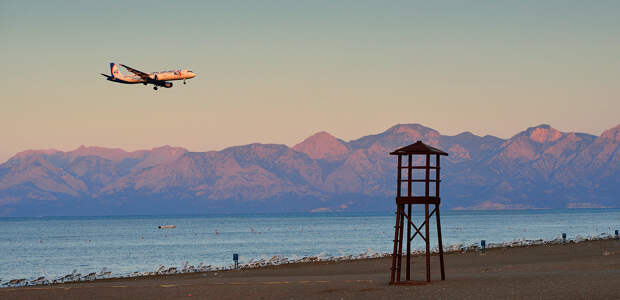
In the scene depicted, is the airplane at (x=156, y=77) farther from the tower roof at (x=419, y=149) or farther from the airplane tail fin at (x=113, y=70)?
the tower roof at (x=419, y=149)

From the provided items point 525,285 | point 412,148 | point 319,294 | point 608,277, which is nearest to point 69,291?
point 319,294

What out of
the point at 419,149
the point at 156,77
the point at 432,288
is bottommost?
the point at 432,288

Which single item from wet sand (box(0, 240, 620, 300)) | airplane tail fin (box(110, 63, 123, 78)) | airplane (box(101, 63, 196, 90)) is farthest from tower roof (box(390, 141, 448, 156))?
airplane tail fin (box(110, 63, 123, 78))

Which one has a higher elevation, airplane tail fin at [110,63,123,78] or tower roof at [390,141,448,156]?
airplane tail fin at [110,63,123,78]

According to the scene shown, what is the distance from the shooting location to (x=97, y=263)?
87.4 meters

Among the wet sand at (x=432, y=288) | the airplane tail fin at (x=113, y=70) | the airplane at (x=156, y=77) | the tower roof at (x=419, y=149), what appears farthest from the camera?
the airplane tail fin at (x=113, y=70)

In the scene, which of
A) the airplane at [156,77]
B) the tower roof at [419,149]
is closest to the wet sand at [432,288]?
the tower roof at [419,149]

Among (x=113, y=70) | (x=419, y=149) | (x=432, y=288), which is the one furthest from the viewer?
(x=113, y=70)

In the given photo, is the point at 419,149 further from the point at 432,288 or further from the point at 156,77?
the point at 156,77

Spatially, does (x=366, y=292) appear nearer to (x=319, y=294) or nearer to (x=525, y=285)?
(x=319, y=294)

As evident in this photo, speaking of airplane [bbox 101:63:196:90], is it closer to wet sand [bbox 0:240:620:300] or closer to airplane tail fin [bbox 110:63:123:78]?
airplane tail fin [bbox 110:63:123:78]

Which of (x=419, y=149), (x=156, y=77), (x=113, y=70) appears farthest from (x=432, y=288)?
(x=113, y=70)

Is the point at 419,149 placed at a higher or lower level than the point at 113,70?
lower

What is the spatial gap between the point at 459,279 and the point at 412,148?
19.3ft
